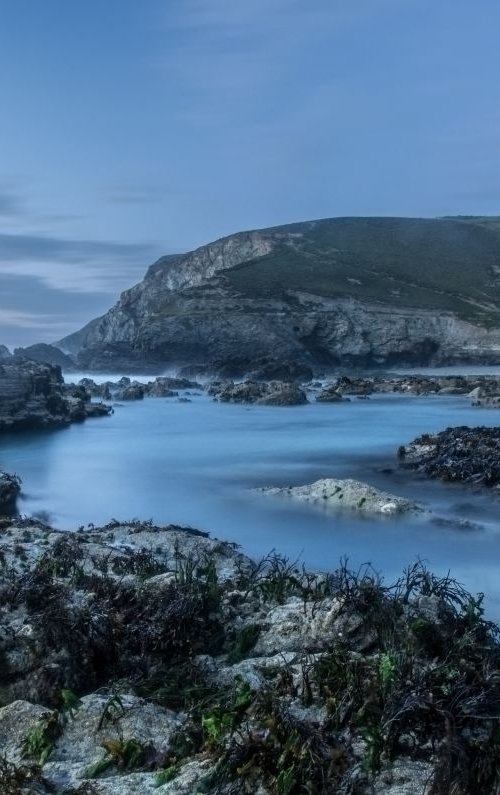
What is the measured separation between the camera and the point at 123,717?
4566 mm

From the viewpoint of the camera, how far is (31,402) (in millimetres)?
31531

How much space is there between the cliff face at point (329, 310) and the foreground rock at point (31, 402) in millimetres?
28179

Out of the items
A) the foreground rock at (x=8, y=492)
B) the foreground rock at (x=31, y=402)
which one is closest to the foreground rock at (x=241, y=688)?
the foreground rock at (x=8, y=492)

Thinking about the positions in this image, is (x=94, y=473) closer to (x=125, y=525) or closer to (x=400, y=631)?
(x=125, y=525)

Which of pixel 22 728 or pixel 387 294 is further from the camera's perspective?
pixel 387 294

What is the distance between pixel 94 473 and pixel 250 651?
16.6 metres

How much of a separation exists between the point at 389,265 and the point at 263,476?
76665mm

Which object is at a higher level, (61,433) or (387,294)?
(387,294)

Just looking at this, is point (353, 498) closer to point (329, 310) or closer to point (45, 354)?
point (329, 310)

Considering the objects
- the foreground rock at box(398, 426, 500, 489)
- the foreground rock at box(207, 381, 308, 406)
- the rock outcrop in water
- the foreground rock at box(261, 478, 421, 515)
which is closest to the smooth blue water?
the foreground rock at box(261, 478, 421, 515)

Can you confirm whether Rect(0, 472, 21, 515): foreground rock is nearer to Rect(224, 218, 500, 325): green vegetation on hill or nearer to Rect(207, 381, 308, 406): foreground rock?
Rect(207, 381, 308, 406): foreground rock

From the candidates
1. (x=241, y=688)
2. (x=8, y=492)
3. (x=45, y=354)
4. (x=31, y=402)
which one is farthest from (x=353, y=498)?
(x=45, y=354)

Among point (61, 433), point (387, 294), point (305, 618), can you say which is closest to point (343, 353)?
point (387, 294)

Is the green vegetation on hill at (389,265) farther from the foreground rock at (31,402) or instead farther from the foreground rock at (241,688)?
the foreground rock at (241,688)
